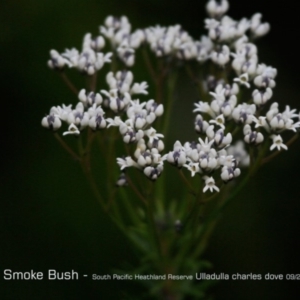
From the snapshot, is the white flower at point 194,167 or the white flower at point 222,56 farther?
the white flower at point 222,56

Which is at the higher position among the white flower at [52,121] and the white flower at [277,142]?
the white flower at [52,121]

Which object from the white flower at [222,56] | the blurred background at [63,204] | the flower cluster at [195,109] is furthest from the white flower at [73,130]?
the blurred background at [63,204]

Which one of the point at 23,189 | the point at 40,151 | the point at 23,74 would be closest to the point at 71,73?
the point at 23,74

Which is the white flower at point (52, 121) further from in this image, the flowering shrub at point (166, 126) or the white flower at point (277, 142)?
the white flower at point (277, 142)

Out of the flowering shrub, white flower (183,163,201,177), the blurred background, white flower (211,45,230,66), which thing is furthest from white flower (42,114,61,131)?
the blurred background

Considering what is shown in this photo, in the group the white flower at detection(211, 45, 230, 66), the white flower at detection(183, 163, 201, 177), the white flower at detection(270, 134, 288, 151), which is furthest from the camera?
the white flower at detection(211, 45, 230, 66)

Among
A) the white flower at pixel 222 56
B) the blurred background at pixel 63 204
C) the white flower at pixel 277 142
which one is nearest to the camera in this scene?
the white flower at pixel 277 142

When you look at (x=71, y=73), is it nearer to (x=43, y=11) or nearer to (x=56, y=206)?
(x=43, y=11)

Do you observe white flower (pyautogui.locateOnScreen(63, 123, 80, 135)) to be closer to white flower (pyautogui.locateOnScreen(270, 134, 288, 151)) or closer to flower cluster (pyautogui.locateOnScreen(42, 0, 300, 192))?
flower cluster (pyautogui.locateOnScreen(42, 0, 300, 192))
